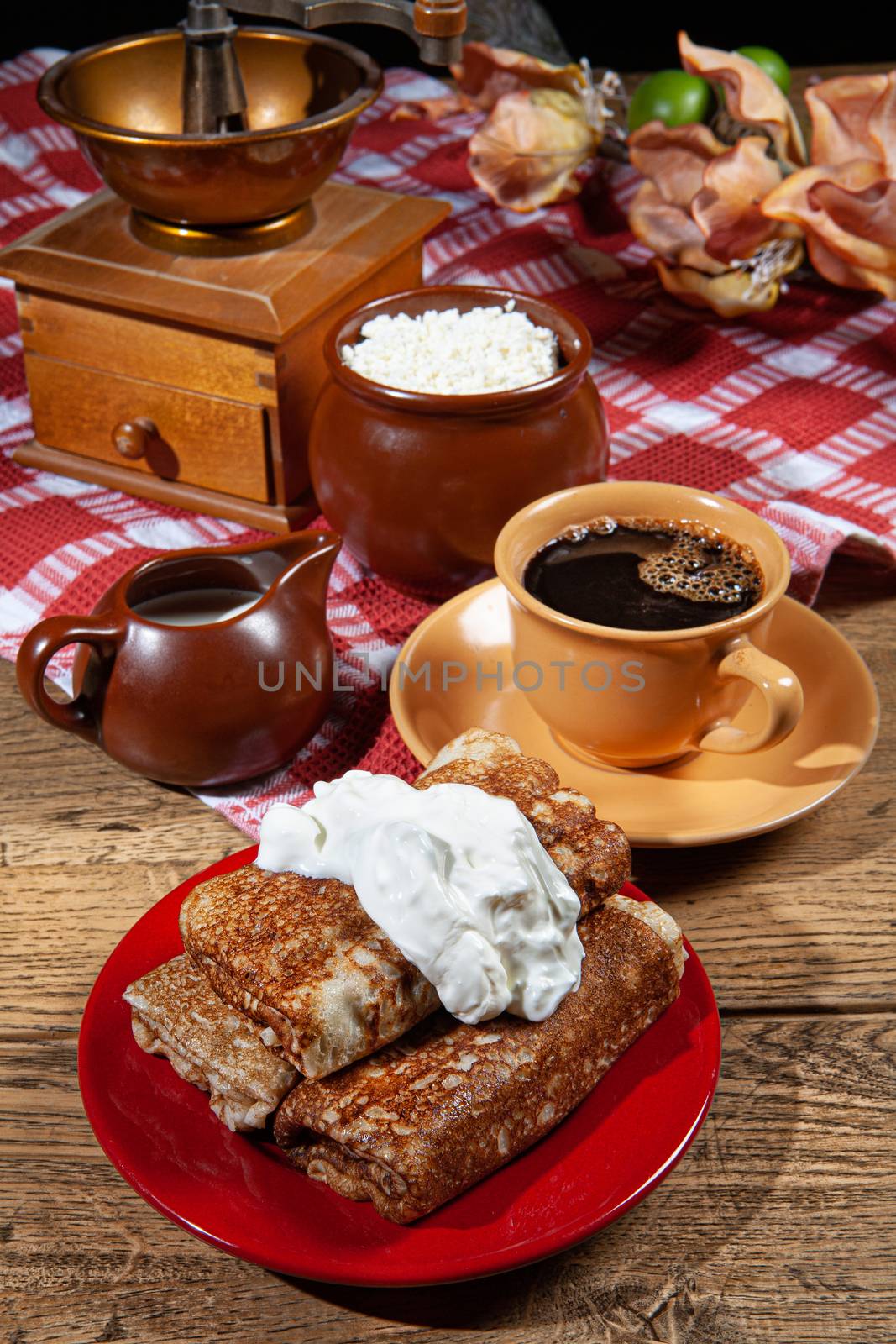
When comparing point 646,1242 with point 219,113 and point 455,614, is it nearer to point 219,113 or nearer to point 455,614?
point 455,614

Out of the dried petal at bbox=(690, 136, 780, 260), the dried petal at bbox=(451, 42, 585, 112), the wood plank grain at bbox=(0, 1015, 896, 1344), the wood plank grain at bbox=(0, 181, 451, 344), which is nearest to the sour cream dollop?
the wood plank grain at bbox=(0, 1015, 896, 1344)

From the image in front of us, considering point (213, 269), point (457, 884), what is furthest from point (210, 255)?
point (457, 884)

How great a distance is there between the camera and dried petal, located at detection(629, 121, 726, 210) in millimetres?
1655

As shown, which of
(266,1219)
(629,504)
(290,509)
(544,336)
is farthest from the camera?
(290,509)

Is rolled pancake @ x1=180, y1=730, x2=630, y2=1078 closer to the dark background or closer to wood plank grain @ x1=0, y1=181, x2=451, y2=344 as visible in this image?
wood plank grain @ x1=0, y1=181, x2=451, y2=344

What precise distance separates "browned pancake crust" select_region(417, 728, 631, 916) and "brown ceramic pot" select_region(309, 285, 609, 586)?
1.05 feet

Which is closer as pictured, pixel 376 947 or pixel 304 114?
pixel 376 947

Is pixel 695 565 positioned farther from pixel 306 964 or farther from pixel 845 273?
pixel 845 273

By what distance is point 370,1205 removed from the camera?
713 millimetres

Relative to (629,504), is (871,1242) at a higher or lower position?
lower

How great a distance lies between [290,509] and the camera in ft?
4.61

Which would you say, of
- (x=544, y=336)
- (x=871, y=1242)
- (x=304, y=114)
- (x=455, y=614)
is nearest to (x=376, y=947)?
(x=871, y=1242)

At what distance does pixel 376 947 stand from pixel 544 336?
0.72 meters

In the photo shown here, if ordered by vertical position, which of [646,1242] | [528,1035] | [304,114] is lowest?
[646,1242]
